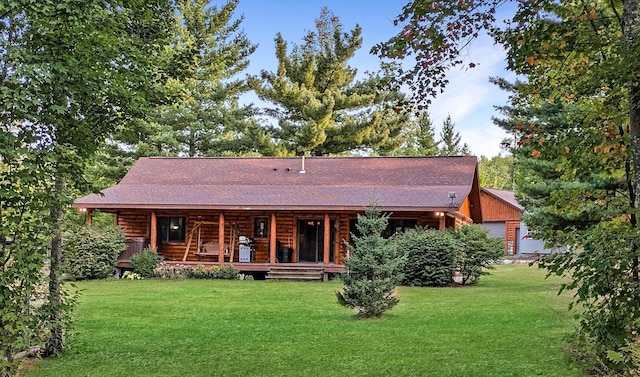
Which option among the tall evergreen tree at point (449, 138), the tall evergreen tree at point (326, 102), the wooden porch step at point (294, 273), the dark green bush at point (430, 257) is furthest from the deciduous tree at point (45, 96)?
the tall evergreen tree at point (449, 138)

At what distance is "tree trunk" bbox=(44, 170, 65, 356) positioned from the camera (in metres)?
5.77

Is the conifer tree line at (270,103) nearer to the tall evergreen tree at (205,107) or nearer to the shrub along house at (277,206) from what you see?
the tall evergreen tree at (205,107)

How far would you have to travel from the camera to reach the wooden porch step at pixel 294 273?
1919cm

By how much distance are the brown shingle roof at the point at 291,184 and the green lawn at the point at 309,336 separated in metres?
5.57

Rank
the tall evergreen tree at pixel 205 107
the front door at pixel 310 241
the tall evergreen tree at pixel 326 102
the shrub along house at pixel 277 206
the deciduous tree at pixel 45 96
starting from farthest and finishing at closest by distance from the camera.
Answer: the tall evergreen tree at pixel 326 102 → the tall evergreen tree at pixel 205 107 → the front door at pixel 310 241 → the shrub along house at pixel 277 206 → the deciduous tree at pixel 45 96

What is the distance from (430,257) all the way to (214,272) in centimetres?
740

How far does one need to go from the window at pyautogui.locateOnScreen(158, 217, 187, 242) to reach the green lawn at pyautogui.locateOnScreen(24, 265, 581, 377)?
7.48 meters

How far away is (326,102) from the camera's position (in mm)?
31781

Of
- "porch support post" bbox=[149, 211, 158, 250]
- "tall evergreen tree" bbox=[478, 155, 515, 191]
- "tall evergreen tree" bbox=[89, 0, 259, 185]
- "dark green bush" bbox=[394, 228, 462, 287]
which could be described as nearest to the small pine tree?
"dark green bush" bbox=[394, 228, 462, 287]

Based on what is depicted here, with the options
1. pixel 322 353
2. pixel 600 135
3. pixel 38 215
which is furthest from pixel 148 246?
pixel 600 135

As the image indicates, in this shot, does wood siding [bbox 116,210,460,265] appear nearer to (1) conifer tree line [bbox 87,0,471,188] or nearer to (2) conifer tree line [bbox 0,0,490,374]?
(1) conifer tree line [bbox 87,0,471,188]

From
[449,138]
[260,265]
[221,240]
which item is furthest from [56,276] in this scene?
[449,138]

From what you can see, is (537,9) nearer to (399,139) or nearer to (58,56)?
(58,56)

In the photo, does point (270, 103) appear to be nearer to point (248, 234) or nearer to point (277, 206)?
point (248, 234)
